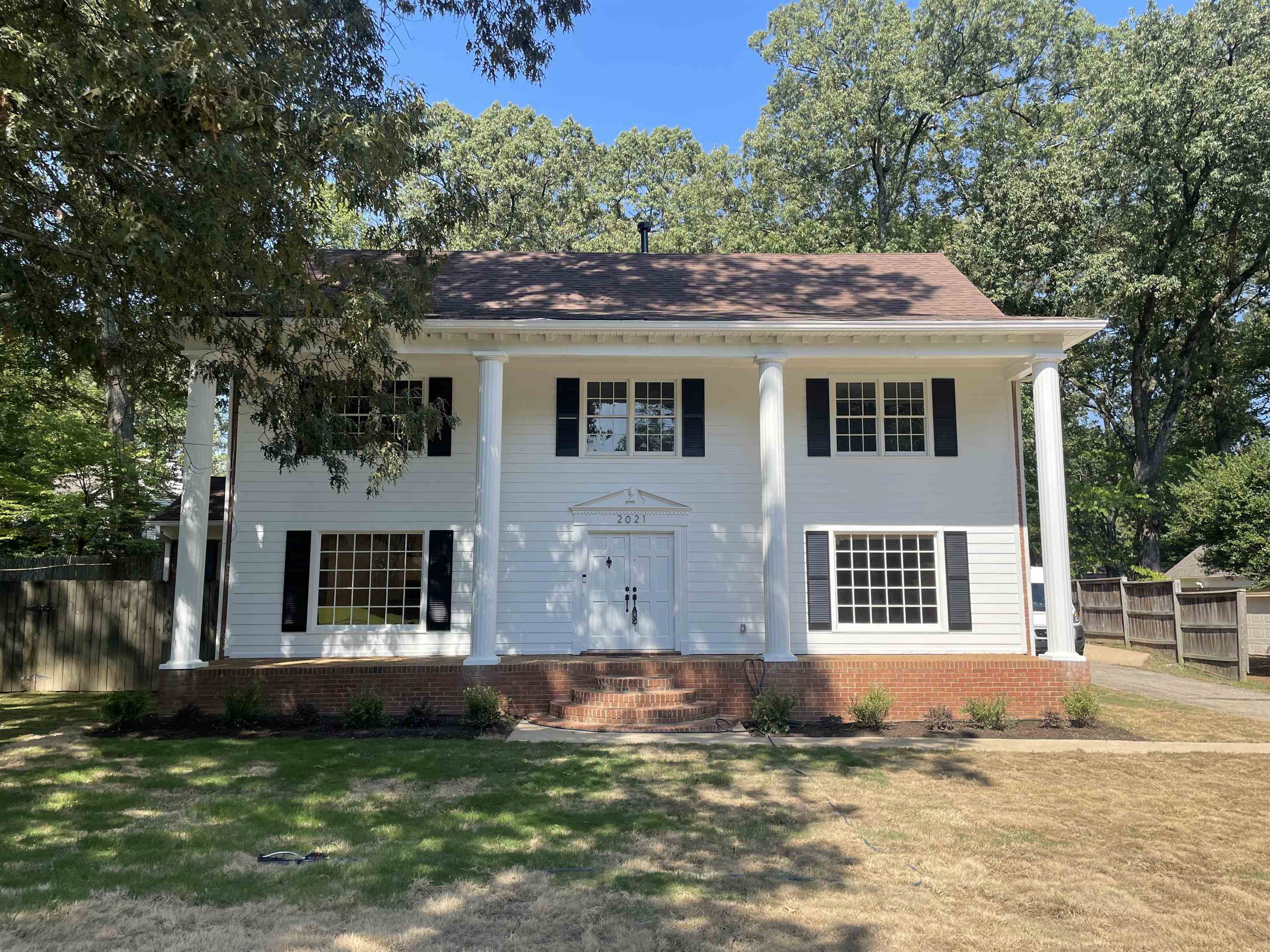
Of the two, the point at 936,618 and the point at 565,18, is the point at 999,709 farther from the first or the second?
the point at 565,18

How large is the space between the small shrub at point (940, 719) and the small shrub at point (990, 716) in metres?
0.28

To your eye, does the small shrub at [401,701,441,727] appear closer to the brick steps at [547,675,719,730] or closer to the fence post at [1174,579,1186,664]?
the brick steps at [547,675,719,730]

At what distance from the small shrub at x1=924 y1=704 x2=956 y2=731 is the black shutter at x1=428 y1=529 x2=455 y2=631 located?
7017 millimetres

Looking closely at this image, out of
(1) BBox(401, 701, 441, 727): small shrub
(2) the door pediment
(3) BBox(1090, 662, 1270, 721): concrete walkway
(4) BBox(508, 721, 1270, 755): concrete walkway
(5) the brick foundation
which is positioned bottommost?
(4) BBox(508, 721, 1270, 755): concrete walkway

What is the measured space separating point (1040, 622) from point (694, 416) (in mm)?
9141

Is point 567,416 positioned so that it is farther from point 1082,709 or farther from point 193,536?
point 1082,709

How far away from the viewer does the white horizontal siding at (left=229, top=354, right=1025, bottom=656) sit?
13289 mm

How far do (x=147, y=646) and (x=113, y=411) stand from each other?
9.35m

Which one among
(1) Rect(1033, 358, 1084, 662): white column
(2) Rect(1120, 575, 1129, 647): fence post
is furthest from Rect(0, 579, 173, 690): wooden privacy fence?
(2) Rect(1120, 575, 1129, 647): fence post

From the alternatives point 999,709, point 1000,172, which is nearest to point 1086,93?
point 1000,172

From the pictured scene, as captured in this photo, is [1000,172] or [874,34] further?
[874,34]

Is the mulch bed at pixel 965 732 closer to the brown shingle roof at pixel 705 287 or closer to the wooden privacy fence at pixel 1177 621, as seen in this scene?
the brown shingle roof at pixel 705 287

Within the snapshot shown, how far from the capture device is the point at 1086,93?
1085 inches

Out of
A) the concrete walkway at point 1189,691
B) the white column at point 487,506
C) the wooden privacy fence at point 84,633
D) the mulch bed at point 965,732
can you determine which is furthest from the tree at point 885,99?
the wooden privacy fence at point 84,633
